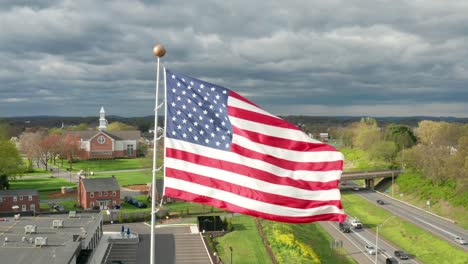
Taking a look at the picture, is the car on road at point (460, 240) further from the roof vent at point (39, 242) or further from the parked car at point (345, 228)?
the roof vent at point (39, 242)

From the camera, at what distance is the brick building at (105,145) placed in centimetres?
12188

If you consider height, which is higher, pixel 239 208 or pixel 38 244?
pixel 239 208

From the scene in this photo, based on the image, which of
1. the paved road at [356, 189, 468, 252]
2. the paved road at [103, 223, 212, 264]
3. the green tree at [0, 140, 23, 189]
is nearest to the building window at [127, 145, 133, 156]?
the green tree at [0, 140, 23, 189]

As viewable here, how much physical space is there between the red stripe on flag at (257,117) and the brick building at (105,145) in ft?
363

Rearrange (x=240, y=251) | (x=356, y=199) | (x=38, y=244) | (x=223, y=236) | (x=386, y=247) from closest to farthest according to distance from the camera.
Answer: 1. (x=38, y=244)
2. (x=240, y=251)
3. (x=223, y=236)
4. (x=386, y=247)
5. (x=356, y=199)

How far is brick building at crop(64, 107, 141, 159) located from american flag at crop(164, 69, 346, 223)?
11050cm

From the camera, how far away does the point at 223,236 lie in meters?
50.5

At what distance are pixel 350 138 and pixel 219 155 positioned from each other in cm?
14231

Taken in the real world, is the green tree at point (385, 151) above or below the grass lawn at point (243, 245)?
above

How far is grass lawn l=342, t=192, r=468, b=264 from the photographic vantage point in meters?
50.8

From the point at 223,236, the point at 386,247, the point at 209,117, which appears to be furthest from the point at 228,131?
the point at 386,247

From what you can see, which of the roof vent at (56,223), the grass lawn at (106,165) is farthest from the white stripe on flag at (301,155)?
the grass lawn at (106,165)

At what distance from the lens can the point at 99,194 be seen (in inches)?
2441

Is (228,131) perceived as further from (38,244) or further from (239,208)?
(38,244)
